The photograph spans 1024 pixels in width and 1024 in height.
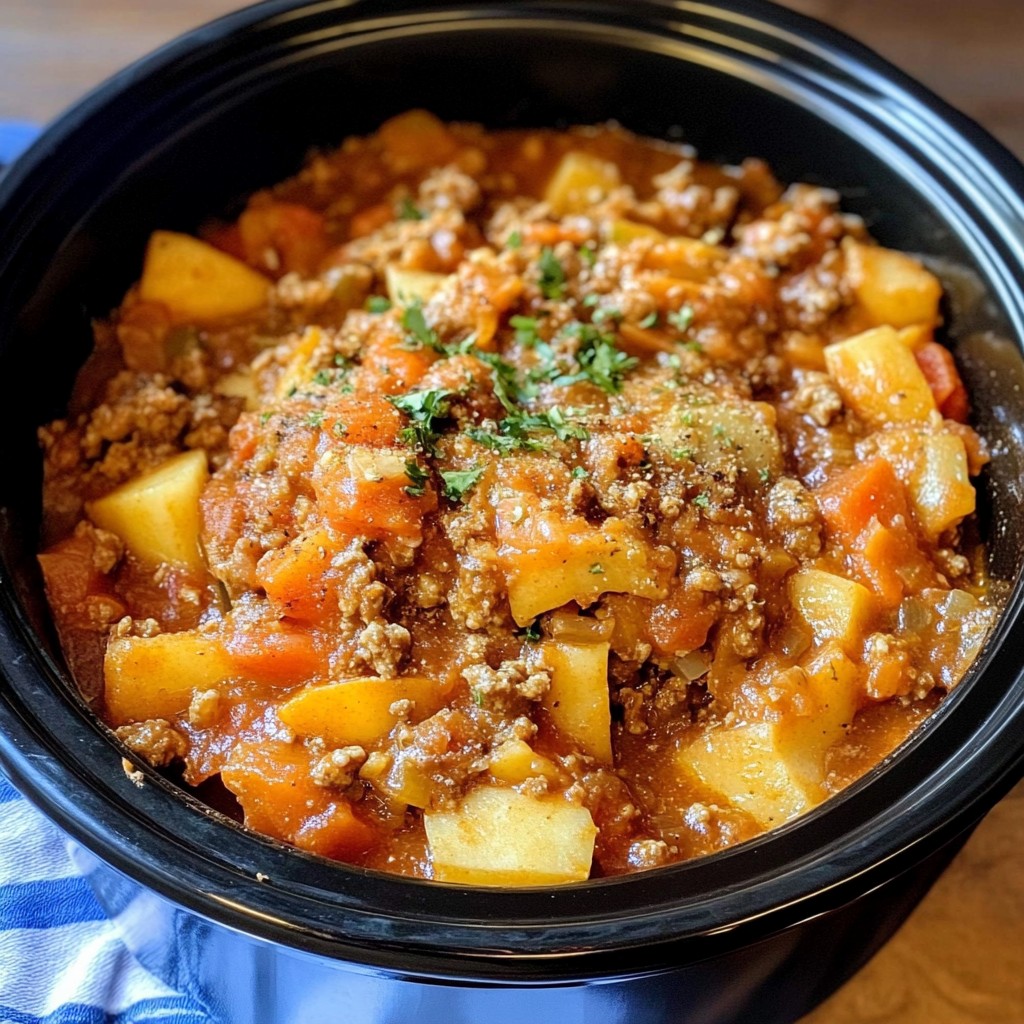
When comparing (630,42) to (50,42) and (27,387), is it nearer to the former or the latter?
(27,387)

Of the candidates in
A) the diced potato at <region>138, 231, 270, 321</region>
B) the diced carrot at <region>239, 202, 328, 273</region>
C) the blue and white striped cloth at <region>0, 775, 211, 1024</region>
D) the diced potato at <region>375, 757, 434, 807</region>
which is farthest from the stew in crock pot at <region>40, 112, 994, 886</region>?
the blue and white striped cloth at <region>0, 775, 211, 1024</region>

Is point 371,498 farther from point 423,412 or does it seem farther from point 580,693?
point 580,693

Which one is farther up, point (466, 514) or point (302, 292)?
point (302, 292)

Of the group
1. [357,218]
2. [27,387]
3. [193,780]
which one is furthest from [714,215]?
[193,780]

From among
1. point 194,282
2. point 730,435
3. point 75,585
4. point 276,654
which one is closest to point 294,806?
point 276,654

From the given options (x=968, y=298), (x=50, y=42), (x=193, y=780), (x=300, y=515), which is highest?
(x=50, y=42)

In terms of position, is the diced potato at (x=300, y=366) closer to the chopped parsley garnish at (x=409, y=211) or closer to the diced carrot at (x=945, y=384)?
the chopped parsley garnish at (x=409, y=211)
